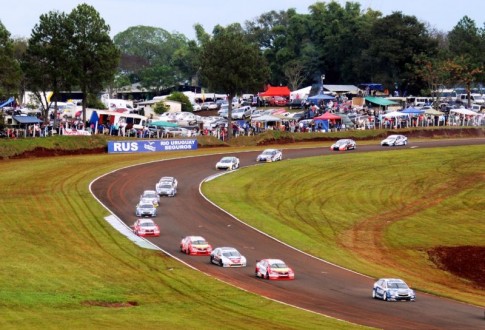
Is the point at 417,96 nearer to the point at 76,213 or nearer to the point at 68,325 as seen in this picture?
the point at 76,213

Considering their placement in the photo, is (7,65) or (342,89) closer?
(7,65)

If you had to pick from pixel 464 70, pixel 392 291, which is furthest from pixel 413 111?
pixel 392 291

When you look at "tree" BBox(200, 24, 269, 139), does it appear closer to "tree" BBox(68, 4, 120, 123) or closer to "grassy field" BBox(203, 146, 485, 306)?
"tree" BBox(68, 4, 120, 123)

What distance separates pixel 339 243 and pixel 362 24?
125223 mm

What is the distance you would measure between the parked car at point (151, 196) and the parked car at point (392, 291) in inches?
1405

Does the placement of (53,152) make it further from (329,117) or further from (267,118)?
(329,117)

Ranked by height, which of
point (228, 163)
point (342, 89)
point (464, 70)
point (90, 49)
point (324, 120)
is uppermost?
point (90, 49)

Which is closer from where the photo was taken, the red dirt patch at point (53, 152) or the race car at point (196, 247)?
the race car at point (196, 247)

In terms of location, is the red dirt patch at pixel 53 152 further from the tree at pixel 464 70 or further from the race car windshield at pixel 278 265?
the tree at pixel 464 70

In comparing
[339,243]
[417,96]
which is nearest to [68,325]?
[339,243]

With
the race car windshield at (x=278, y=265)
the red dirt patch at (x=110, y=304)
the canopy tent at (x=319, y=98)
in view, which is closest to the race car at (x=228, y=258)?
the race car windshield at (x=278, y=265)

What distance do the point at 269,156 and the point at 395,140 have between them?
22.3 meters

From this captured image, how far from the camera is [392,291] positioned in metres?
53.6

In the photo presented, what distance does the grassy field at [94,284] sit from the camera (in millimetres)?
45500
